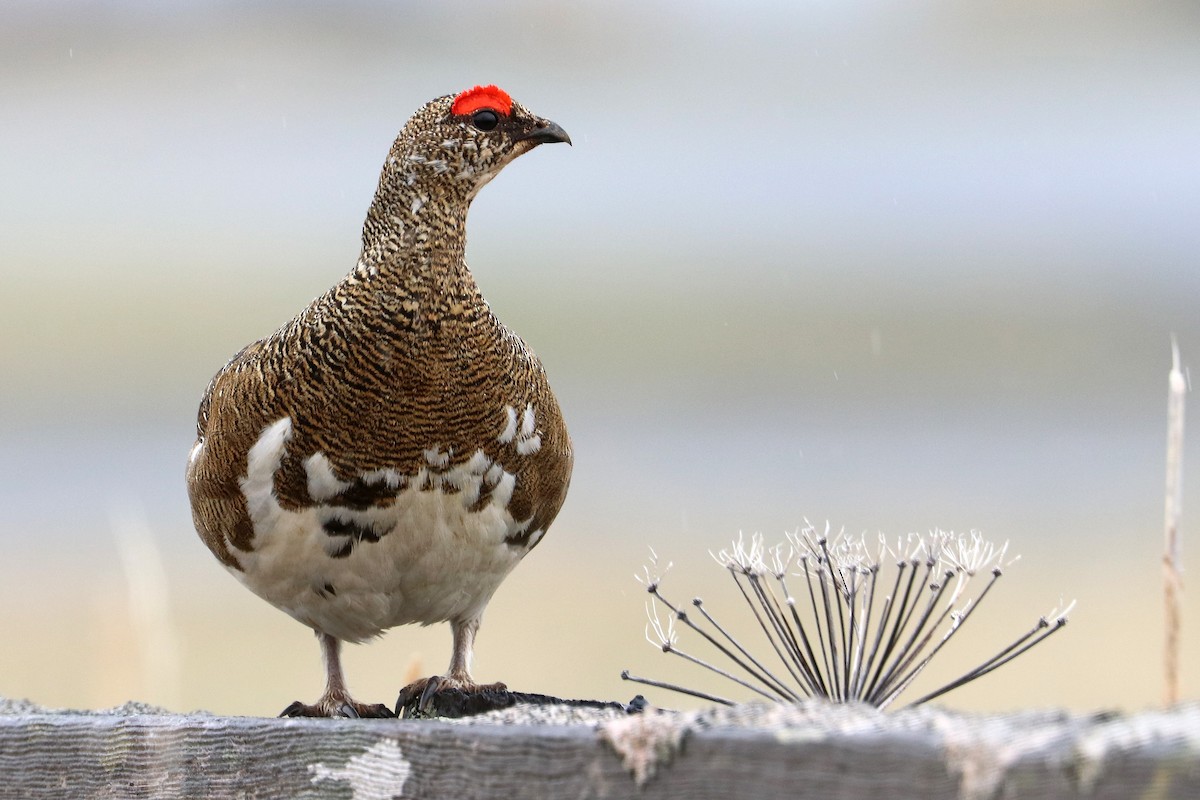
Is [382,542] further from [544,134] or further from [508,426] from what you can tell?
[544,134]

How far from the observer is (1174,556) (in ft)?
4.66

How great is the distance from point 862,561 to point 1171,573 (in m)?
0.55

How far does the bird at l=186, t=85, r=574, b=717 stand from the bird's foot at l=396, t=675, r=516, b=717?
30 millimetres

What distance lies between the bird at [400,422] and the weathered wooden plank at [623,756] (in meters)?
0.53

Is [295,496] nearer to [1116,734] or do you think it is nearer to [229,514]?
[229,514]

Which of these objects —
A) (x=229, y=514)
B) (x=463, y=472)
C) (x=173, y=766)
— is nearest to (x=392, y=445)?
(x=463, y=472)

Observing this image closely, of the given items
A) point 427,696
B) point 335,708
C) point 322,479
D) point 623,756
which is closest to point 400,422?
point 322,479

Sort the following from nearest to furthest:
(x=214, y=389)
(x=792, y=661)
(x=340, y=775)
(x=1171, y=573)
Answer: (x=1171, y=573)
(x=340, y=775)
(x=792, y=661)
(x=214, y=389)

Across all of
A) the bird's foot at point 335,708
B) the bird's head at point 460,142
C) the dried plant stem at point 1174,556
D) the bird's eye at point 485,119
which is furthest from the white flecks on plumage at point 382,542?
the dried plant stem at point 1174,556

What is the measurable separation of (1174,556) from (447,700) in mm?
1213

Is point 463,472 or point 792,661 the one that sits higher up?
point 463,472

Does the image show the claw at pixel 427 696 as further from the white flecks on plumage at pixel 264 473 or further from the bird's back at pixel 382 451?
the white flecks on plumage at pixel 264 473

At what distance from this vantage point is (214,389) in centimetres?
289

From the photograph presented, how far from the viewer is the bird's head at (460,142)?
99.3 inches
